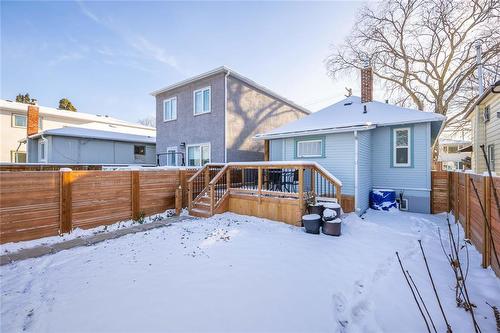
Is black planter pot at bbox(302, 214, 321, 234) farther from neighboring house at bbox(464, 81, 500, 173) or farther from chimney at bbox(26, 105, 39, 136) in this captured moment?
chimney at bbox(26, 105, 39, 136)

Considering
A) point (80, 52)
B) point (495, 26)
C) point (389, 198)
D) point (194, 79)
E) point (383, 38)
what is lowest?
point (389, 198)

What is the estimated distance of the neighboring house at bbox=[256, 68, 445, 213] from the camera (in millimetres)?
8562

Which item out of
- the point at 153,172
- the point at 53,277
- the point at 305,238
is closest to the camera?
the point at 53,277

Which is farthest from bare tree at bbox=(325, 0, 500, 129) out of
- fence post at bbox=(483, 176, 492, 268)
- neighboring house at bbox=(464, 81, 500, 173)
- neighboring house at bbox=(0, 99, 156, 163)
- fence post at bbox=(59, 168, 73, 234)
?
neighboring house at bbox=(0, 99, 156, 163)

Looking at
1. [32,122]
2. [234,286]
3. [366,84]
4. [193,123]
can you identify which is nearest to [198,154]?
[193,123]

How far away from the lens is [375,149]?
9.70 meters

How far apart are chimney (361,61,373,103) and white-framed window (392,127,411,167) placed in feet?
9.78

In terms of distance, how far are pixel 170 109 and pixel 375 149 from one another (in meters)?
11.9

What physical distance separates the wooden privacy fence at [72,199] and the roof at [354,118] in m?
5.84

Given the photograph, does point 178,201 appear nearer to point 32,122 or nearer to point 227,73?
point 227,73

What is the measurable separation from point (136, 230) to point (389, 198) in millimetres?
9240

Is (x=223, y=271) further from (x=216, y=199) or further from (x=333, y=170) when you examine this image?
(x=333, y=170)

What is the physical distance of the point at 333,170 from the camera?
9.10 m

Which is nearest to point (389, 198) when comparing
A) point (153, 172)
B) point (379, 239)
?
point (379, 239)
